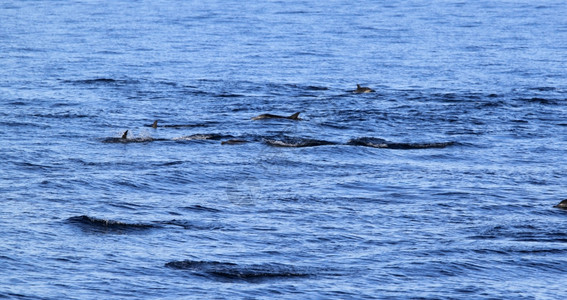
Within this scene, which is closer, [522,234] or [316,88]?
[522,234]

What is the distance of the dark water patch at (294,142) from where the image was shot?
76.8 feet

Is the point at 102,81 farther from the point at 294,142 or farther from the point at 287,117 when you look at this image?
the point at 294,142

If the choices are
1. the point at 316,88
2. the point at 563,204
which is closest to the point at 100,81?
the point at 316,88

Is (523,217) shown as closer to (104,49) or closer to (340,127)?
(340,127)

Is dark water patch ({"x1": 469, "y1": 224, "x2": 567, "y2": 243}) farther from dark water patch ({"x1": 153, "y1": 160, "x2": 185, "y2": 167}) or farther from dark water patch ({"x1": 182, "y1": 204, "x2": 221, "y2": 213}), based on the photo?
dark water patch ({"x1": 153, "y1": 160, "x2": 185, "y2": 167})

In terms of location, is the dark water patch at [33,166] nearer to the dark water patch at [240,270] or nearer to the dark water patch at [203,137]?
the dark water patch at [203,137]

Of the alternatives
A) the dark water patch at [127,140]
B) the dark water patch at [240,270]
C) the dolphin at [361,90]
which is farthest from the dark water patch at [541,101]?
the dark water patch at [240,270]

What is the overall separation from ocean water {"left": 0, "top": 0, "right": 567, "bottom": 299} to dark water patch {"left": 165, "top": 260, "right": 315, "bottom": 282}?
0.04m

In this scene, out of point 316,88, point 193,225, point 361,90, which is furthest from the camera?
point 316,88

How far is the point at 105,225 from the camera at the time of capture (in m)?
15.8

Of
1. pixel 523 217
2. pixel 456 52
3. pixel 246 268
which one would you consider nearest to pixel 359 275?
pixel 246 268

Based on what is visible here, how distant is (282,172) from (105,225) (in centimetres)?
540

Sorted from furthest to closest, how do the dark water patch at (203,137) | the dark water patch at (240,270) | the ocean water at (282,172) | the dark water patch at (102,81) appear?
the dark water patch at (102,81), the dark water patch at (203,137), the ocean water at (282,172), the dark water patch at (240,270)

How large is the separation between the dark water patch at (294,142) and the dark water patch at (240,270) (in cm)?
958
